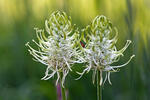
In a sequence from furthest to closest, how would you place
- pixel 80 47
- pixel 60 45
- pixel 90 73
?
1. pixel 90 73
2. pixel 60 45
3. pixel 80 47

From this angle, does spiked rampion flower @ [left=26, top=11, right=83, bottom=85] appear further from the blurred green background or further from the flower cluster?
the blurred green background

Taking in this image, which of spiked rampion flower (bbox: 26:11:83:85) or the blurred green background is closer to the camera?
spiked rampion flower (bbox: 26:11:83:85)

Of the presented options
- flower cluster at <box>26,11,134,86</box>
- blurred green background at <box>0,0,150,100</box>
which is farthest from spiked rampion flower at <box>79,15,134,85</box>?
blurred green background at <box>0,0,150,100</box>

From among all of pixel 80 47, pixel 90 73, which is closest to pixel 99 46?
pixel 80 47

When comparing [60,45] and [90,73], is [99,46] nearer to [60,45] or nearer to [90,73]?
[60,45]

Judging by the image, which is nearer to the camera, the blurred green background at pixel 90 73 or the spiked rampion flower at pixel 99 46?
the spiked rampion flower at pixel 99 46

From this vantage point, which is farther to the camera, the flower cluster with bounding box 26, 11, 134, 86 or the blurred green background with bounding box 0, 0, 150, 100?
the blurred green background with bounding box 0, 0, 150, 100

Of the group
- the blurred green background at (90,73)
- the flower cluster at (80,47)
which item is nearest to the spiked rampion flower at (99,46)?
the flower cluster at (80,47)

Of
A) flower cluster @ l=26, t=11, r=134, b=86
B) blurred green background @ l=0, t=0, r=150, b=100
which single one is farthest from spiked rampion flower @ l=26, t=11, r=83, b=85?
blurred green background @ l=0, t=0, r=150, b=100

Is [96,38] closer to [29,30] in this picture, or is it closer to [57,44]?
[57,44]

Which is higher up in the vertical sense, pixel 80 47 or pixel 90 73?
pixel 90 73

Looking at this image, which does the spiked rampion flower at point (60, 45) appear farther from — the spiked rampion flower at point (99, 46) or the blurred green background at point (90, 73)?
the blurred green background at point (90, 73)

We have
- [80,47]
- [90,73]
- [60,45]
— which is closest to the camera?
[80,47]
